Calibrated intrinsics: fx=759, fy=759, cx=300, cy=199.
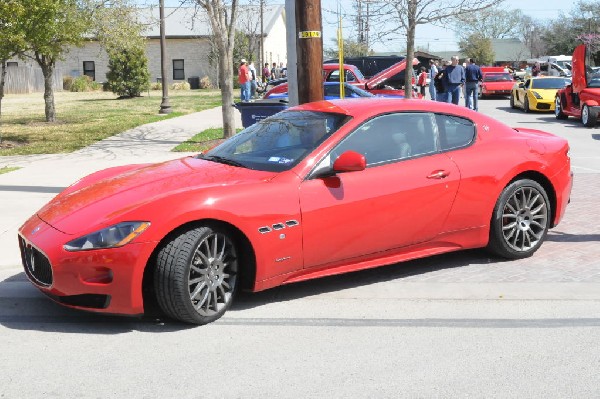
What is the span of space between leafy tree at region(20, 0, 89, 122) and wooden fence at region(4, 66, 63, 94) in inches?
1140

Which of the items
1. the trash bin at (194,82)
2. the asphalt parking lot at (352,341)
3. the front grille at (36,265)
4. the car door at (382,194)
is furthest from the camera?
the trash bin at (194,82)

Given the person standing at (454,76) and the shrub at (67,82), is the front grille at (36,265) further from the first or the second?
the shrub at (67,82)

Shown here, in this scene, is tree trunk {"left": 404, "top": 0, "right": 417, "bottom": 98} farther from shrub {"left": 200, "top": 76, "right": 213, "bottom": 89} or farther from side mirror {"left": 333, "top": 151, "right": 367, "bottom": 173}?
shrub {"left": 200, "top": 76, "right": 213, "bottom": 89}

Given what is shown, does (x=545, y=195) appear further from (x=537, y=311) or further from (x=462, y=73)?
(x=462, y=73)

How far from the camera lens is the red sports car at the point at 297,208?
490 cm

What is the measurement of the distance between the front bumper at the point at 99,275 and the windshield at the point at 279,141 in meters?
1.30

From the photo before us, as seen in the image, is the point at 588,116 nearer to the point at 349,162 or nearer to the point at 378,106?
the point at 378,106

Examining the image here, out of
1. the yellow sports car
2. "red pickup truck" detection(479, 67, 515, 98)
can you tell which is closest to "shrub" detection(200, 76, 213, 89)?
"red pickup truck" detection(479, 67, 515, 98)

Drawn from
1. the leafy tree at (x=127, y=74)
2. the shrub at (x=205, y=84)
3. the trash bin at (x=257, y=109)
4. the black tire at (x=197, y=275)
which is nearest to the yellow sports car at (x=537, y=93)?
the trash bin at (x=257, y=109)

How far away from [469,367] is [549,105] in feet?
72.9

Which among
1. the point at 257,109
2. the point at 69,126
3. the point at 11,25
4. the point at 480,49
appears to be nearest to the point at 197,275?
the point at 257,109

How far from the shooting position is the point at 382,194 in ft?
18.7

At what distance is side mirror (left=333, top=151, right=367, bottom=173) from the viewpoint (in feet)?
18.0

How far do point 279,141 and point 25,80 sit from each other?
51184 mm
